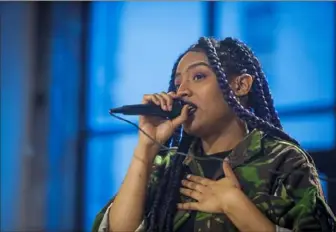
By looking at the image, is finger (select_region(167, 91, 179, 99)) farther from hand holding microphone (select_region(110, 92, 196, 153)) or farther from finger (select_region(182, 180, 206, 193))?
finger (select_region(182, 180, 206, 193))

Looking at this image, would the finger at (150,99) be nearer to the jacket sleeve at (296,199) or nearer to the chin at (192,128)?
the chin at (192,128)

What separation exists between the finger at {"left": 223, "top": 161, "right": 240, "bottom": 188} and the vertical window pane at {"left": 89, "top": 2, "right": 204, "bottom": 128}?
0.25m

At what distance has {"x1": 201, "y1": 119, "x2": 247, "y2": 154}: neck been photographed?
3.71 ft

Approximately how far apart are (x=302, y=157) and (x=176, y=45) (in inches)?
14.5

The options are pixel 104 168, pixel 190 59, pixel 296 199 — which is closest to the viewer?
pixel 296 199

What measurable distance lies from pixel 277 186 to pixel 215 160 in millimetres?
130

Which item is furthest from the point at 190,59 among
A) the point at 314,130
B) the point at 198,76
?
the point at 314,130

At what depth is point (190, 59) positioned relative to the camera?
3.84 ft

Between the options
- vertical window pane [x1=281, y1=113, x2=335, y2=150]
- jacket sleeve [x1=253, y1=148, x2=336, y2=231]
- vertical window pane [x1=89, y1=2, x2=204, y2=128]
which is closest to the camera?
jacket sleeve [x1=253, y1=148, x2=336, y2=231]

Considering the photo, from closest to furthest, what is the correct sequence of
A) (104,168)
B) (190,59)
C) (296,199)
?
(296,199)
(190,59)
(104,168)

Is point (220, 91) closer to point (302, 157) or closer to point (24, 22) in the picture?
point (302, 157)

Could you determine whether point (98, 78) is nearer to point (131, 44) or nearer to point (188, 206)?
point (131, 44)

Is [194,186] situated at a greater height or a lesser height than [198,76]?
lesser

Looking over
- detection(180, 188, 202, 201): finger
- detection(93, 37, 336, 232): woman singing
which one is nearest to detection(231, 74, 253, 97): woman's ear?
detection(93, 37, 336, 232): woman singing
